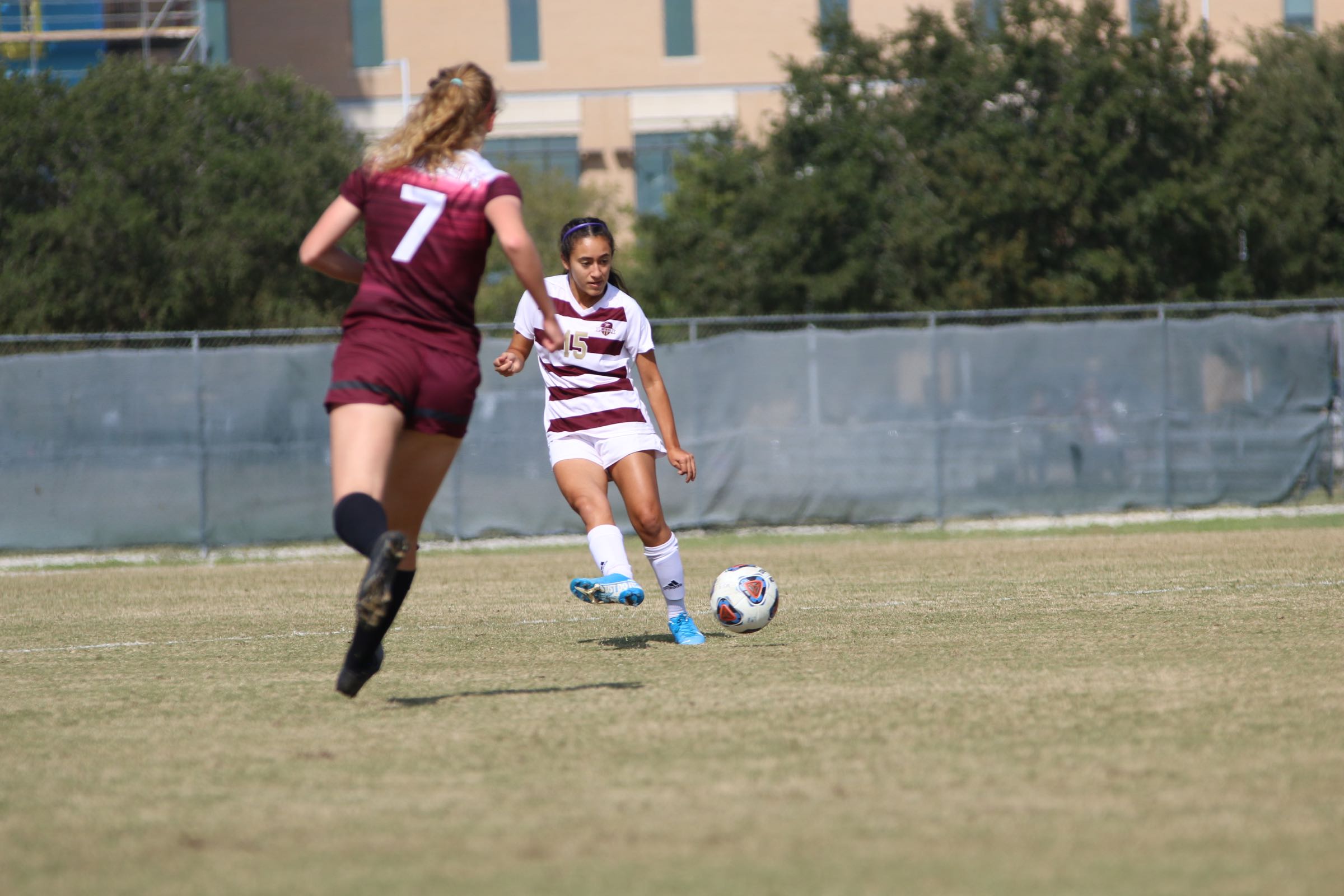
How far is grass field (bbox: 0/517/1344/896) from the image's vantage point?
3131mm

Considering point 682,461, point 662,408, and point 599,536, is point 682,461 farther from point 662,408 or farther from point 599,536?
point 599,536

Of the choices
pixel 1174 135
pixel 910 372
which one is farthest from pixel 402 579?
pixel 1174 135

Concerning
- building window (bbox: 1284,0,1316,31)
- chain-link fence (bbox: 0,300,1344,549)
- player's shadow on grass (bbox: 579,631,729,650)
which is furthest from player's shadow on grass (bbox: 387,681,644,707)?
building window (bbox: 1284,0,1316,31)

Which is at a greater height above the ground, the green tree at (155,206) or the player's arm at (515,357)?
the green tree at (155,206)

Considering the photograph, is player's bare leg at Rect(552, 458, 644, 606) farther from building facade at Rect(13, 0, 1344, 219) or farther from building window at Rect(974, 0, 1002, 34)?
building facade at Rect(13, 0, 1344, 219)

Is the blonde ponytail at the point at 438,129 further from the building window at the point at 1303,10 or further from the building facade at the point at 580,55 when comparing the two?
the building window at the point at 1303,10

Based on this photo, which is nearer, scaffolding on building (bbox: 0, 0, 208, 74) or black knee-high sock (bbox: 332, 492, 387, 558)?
black knee-high sock (bbox: 332, 492, 387, 558)

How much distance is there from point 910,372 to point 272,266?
14.5 m

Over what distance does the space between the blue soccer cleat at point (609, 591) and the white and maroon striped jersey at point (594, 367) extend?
3.04 ft

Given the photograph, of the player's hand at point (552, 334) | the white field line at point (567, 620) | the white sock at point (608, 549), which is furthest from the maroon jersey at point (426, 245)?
the white field line at point (567, 620)

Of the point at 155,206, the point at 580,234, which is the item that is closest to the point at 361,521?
the point at 580,234

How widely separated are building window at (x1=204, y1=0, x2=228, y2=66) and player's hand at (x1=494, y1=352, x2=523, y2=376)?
40.3 metres

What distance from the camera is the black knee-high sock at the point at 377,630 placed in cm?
491

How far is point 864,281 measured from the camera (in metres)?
26.9
